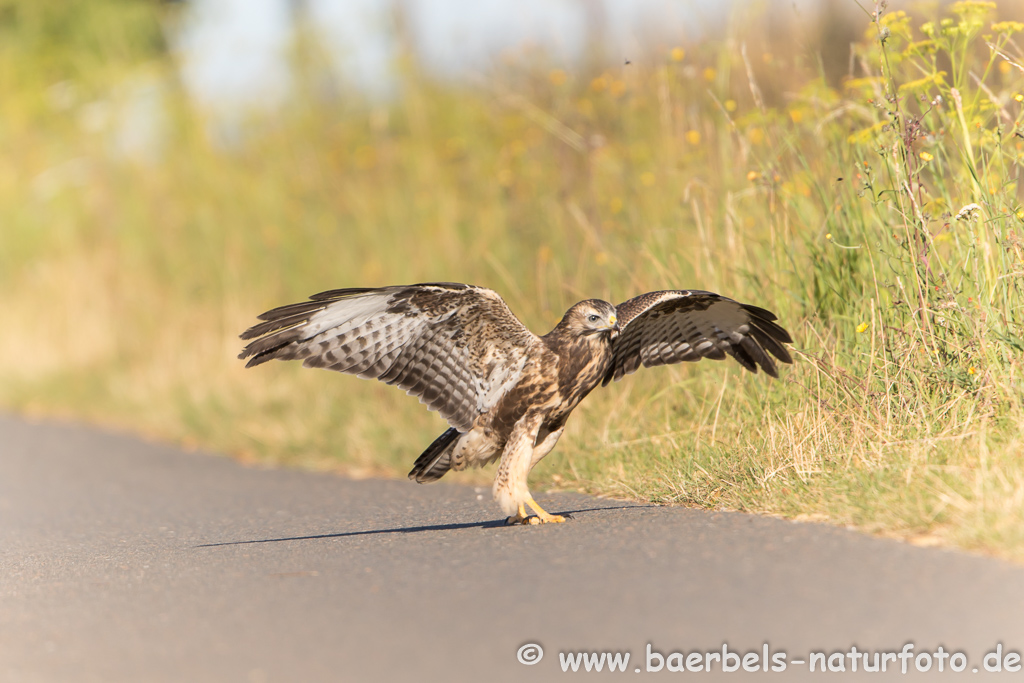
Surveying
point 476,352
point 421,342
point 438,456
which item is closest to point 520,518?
point 438,456

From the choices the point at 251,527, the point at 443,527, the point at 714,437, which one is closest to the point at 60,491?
the point at 251,527

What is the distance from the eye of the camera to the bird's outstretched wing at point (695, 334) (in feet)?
17.9

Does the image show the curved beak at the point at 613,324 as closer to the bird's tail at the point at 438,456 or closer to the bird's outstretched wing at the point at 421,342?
the bird's outstretched wing at the point at 421,342

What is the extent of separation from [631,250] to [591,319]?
2923 mm

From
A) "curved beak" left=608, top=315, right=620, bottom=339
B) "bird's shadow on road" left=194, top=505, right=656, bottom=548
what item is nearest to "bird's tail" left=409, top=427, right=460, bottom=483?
"bird's shadow on road" left=194, top=505, right=656, bottom=548

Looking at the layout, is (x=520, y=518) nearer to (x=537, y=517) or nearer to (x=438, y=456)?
(x=537, y=517)

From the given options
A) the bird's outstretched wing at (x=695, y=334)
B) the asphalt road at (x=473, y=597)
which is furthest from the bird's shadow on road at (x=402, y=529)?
the bird's outstretched wing at (x=695, y=334)

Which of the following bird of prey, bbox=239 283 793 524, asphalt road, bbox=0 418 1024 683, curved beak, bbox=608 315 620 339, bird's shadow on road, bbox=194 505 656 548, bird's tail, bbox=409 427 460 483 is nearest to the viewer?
asphalt road, bbox=0 418 1024 683

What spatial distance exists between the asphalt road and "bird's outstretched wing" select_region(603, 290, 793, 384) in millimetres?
851

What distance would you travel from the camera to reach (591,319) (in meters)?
4.98

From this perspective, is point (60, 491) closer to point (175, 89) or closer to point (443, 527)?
point (443, 527)

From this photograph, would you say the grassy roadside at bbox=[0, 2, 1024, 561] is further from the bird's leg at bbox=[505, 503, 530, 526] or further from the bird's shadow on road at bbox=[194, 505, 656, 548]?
the bird's leg at bbox=[505, 503, 530, 526]

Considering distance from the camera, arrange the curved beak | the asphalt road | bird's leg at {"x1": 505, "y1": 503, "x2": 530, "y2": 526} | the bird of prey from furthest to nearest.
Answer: bird's leg at {"x1": 505, "y1": 503, "x2": 530, "y2": 526}, the bird of prey, the curved beak, the asphalt road

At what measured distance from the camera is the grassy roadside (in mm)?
5137
